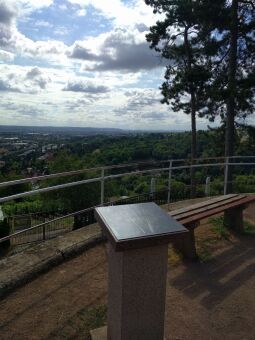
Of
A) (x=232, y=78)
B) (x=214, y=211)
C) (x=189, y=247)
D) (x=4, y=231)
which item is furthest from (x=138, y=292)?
(x=4, y=231)

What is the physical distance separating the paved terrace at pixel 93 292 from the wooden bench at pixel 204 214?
181mm

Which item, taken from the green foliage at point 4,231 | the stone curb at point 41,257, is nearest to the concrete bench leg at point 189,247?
the stone curb at point 41,257

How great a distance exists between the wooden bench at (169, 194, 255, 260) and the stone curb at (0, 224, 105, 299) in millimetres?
1160

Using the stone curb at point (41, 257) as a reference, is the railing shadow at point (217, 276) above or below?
below

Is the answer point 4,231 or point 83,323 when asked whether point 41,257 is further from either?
point 4,231

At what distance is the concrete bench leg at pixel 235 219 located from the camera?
5461 millimetres

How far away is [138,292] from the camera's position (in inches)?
96.3

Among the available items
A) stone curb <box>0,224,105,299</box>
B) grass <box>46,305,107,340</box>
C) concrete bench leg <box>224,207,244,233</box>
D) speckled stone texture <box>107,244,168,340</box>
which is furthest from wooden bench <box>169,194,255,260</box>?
speckled stone texture <box>107,244,168,340</box>

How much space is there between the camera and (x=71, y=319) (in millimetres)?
3076

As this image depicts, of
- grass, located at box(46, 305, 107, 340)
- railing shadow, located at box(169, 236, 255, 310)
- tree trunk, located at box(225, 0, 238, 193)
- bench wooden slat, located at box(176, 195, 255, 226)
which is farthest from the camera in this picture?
tree trunk, located at box(225, 0, 238, 193)

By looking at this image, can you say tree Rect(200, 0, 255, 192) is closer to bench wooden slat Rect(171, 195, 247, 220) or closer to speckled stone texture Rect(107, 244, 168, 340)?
bench wooden slat Rect(171, 195, 247, 220)

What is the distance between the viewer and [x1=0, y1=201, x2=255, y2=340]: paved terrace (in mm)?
2992

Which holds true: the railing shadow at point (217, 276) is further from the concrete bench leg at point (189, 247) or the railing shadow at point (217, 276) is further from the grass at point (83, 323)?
the grass at point (83, 323)

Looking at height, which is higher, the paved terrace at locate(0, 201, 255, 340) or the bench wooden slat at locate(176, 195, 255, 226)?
the bench wooden slat at locate(176, 195, 255, 226)
